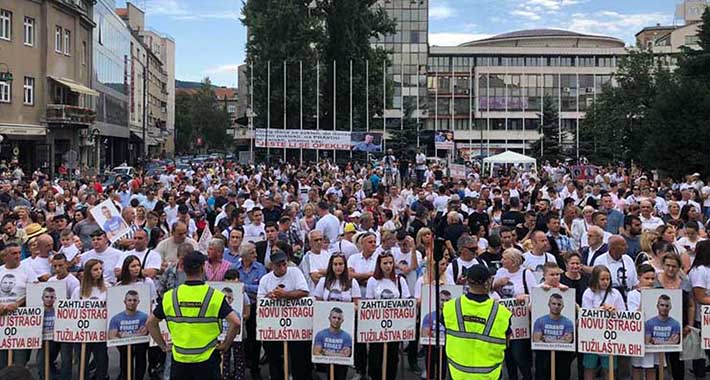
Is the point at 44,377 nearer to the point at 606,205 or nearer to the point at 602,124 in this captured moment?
the point at 606,205

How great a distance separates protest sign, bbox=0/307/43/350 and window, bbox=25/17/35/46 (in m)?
39.7

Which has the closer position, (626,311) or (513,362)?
(626,311)

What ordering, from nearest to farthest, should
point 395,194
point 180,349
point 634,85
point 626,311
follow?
point 180,349, point 626,311, point 395,194, point 634,85

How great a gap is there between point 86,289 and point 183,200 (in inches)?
318

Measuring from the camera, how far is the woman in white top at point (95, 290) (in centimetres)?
861

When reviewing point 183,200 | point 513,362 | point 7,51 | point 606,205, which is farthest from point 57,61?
point 513,362

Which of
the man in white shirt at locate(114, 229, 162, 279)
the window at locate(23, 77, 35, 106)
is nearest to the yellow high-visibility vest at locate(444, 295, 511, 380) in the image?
the man in white shirt at locate(114, 229, 162, 279)

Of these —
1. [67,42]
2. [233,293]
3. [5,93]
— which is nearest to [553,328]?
Result: [233,293]

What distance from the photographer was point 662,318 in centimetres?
819

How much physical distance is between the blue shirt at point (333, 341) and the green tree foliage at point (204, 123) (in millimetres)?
116266

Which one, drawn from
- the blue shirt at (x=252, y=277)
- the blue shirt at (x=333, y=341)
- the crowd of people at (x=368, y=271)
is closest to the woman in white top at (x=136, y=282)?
the crowd of people at (x=368, y=271)

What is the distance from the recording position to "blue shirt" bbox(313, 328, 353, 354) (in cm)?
849

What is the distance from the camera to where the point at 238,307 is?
852 centimetres

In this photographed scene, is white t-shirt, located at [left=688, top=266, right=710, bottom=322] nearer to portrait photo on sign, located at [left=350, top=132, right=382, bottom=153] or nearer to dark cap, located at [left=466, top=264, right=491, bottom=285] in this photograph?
dark cap, located at [left=466, top=264, right=491, bottom=285]
